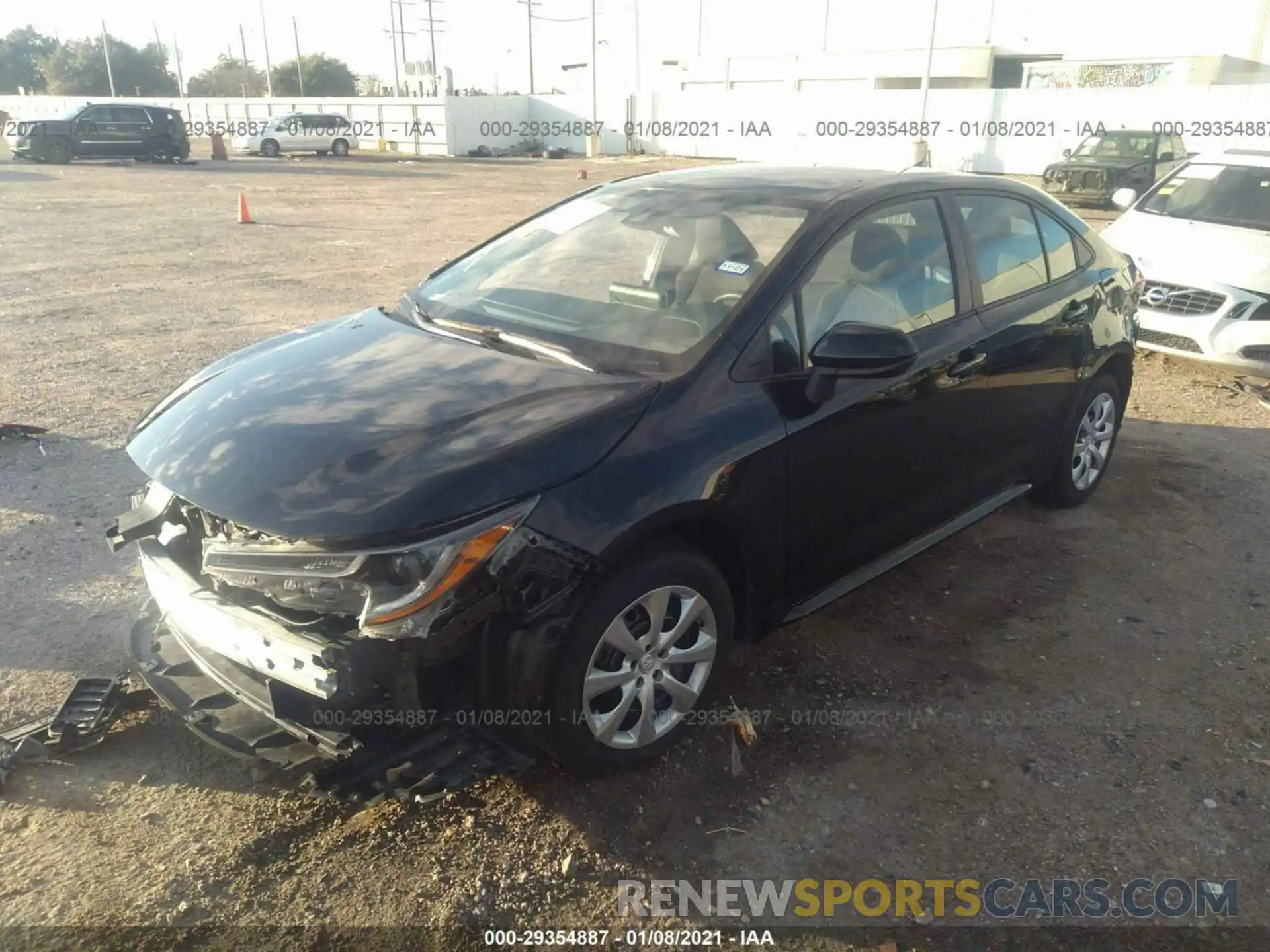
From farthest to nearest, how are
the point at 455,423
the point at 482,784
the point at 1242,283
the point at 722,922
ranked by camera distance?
the point at 1242,283 → the point at 482,784 → the point at 455,423 → the point at 722,922

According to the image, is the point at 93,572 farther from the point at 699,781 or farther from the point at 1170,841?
the point at 1170,841

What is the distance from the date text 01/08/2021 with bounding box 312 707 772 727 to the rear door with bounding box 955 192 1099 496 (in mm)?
2406

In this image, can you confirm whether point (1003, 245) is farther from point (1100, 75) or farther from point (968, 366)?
point (1100, 75)

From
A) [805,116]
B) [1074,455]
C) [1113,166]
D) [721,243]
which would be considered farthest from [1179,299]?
[805,116]

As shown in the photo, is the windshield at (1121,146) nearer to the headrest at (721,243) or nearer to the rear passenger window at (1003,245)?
the rear passenger window at (1003,245)

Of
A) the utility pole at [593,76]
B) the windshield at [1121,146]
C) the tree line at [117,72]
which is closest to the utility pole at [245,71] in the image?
the tree line at [117,72]

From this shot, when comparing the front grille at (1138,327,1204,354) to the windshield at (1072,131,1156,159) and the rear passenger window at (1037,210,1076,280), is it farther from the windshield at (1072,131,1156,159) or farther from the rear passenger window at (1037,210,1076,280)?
the windshield at (1072,131,1156,159)

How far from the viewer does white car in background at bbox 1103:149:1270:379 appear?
22.9 ft

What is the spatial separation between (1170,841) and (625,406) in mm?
2071

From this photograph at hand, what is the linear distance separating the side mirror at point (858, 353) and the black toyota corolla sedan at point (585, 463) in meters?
0.01

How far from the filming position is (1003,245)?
421 cm

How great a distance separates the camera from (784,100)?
41500mm

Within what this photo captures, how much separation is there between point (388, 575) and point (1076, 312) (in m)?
3.63

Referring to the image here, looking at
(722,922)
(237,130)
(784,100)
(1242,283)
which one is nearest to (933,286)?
(722,922)
